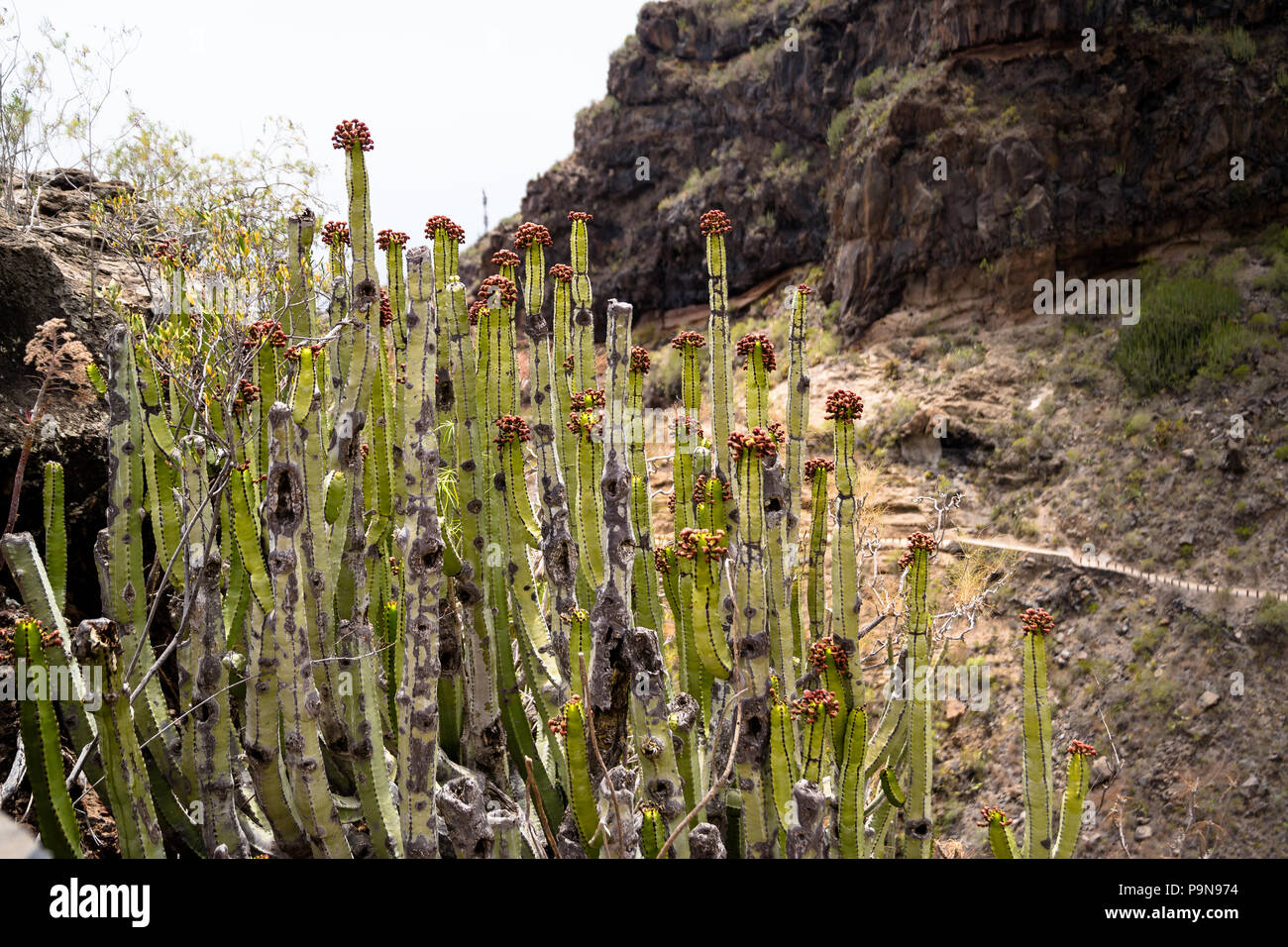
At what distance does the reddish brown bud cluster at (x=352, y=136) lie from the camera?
3172mm

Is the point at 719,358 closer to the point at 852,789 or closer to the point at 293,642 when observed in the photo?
the point at 852,789

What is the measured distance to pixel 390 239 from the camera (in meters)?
3.44

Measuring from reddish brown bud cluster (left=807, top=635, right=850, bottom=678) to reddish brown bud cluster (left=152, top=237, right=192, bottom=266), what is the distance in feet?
11.8

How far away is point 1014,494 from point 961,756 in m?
4.89

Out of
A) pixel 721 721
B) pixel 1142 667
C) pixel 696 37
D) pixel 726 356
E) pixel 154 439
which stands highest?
pixel 696 37

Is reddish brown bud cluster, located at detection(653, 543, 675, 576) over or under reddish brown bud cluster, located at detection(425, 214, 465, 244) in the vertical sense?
under

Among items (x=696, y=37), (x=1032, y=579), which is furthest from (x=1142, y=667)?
(x=696, y=37)

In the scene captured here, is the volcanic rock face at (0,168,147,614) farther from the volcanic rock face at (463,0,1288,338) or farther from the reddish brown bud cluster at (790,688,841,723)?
the volcanic rock face at (463,0,1288,338)

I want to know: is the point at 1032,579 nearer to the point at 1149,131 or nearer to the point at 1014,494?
the point at 1014,494

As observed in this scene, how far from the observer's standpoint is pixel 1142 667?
32.0ft

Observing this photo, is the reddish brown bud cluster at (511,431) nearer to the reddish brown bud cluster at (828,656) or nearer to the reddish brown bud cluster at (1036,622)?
the reddish brown bud cluster at (828,656)

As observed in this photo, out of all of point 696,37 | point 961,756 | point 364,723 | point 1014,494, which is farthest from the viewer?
point 696,37

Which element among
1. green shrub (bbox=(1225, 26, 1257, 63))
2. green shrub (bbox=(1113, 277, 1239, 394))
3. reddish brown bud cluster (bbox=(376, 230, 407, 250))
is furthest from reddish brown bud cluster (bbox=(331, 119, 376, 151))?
green shrub (bbox=(1225, 26, 1257, 63))

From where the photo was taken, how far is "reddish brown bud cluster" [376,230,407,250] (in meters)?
3.42
